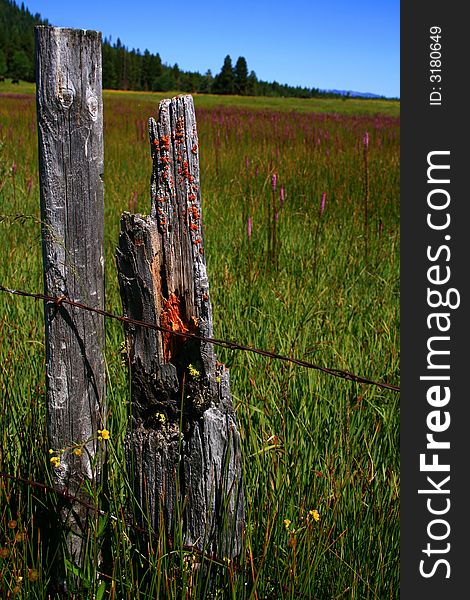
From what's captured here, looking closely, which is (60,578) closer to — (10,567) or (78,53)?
(10,567)

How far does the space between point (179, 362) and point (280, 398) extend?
91 cm

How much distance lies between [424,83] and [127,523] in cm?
172

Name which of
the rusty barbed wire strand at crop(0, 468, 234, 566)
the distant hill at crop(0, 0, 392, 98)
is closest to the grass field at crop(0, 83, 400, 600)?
the rusty barbed wire strand at crop(0, 468, 234, 566)

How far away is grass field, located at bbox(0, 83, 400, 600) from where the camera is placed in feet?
5.78

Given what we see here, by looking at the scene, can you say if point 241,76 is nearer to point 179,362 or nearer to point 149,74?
point 149,74

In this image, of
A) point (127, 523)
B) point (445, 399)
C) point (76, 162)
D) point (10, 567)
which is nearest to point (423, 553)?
point (445, 399)

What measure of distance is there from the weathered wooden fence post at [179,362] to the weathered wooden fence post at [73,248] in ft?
0.38

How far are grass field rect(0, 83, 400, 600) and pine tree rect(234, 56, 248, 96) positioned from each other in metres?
106

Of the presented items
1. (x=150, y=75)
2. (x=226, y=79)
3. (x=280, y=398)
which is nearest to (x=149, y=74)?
(x=150, y=75)

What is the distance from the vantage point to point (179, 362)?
1773 millimetres

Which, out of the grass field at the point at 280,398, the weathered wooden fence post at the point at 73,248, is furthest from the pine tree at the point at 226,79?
the weathered wooden fence post at the point at 73,248

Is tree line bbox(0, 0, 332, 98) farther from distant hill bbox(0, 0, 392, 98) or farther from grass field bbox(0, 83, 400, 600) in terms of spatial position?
grass field bbox(0, 83, 400, 600)

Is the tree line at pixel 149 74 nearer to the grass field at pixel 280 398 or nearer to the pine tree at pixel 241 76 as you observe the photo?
the pine tree at pixel 241 76

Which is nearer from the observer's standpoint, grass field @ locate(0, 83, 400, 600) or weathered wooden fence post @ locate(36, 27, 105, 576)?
weathered wooden fence post @ locate(36, 27, 105, 576)
